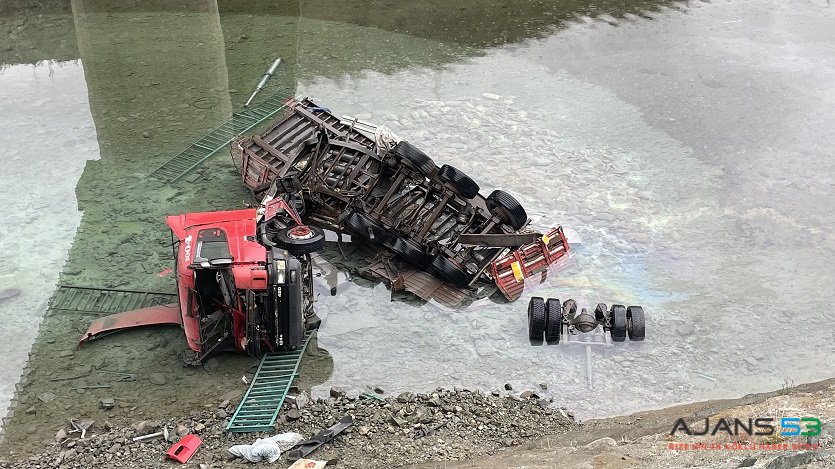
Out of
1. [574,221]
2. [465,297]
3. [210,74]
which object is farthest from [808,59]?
[210,74]

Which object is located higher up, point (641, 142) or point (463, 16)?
point (463, 16)

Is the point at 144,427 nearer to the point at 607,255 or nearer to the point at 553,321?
the point at 553,321

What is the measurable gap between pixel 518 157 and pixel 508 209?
151 inches

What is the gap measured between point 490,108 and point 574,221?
4877 mm

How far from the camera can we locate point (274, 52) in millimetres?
22188

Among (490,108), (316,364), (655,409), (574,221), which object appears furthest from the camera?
(490,108)

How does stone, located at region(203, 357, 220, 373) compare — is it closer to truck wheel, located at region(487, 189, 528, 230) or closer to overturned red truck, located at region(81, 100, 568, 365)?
overturned red truck, located at region(81, 100, 568, 365)

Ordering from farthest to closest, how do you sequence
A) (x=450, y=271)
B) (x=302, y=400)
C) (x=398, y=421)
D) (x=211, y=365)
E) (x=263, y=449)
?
(x=450, y=271)
(x=211, y=365)
(x=302, y=400)
(x=398, y=421)
(x=263, y=449)

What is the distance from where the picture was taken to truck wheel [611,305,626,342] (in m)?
12.3

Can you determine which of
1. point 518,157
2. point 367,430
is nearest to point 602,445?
point 367,430

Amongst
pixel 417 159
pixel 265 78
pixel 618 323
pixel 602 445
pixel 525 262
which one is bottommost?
pixel 602 445

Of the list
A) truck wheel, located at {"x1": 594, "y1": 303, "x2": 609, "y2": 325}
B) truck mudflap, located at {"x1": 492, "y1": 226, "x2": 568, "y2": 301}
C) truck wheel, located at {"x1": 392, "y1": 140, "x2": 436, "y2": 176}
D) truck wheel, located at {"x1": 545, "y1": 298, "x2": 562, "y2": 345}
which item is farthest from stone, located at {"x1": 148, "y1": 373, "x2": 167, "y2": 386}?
truck wheel, located at {"x1": 594, "y1": 303, "x2": 609, "y2": 325}

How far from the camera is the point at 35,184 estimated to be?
1645 cm

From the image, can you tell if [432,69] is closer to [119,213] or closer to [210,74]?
[210,74]
